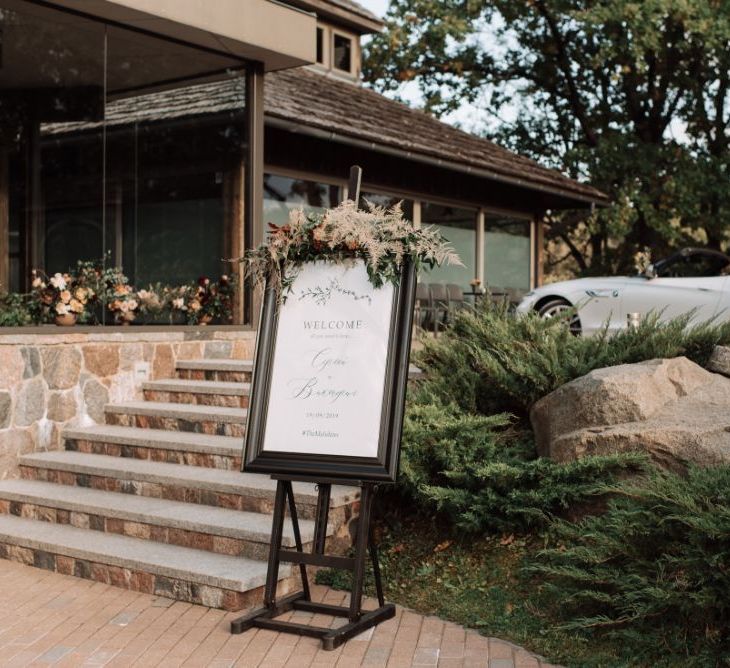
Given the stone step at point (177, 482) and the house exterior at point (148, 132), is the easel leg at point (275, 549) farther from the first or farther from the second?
the house exterior at point (148, 132)

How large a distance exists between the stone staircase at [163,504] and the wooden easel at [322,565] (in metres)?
0.24

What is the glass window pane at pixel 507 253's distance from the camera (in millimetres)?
14836

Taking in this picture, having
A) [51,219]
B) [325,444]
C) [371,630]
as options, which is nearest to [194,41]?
[51,219]

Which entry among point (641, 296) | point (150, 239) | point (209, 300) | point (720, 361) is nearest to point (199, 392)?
point (209, 300)

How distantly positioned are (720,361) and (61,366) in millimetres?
4987

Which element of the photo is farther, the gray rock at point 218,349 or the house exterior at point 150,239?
the gray rock at point 218,349

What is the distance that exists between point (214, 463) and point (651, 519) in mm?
3216

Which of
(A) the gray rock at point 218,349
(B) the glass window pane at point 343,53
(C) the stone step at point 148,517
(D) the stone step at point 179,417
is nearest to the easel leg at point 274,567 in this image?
(C) the stone step at point 148,517

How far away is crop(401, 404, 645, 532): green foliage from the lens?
17.1ft

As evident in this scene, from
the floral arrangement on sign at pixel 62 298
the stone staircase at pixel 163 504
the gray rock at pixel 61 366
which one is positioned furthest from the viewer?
the floral arrangement on sign at pixel 62 298

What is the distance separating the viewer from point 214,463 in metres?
6.51

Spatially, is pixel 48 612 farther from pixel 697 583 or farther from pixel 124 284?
pixel 124 284

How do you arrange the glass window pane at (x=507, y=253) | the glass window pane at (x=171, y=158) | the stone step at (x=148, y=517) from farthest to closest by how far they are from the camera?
the glass window pane at (x=507, y=253) < the glass window pane at (x=171, y=158) < the stone step at (x=148, y=517)

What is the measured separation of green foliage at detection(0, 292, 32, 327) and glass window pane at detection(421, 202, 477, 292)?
6.65 meters
